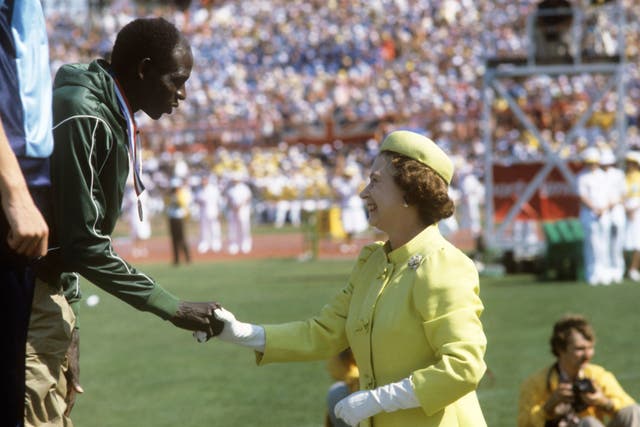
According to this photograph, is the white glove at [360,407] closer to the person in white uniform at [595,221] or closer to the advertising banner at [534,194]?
the person in white uniform at [595,221]

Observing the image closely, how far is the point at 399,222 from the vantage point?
→ 14.3 feet

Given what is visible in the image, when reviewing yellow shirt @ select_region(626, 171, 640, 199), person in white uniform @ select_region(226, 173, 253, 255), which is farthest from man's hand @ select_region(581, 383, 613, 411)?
person in white uniform @ select_region(226, 173, 253, 255)

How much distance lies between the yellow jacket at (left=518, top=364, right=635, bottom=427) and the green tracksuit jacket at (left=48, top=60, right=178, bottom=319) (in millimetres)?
2932

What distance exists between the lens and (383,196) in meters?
4.31

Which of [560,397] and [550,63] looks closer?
[560,397]

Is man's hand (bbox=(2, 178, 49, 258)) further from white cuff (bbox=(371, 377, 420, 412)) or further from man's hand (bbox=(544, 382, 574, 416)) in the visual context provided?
man's hand (bbox=(544, 382, 574, 416))

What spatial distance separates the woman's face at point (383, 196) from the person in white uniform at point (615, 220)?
14494 mm

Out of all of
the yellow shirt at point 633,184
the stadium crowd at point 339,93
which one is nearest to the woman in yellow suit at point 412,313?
the yellow shirt at point 633,184

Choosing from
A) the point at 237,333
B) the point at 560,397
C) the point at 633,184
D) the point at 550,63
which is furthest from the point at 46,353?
the point at 550,63

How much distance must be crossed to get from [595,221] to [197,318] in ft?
48.2

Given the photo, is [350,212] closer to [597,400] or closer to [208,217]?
[208,217]

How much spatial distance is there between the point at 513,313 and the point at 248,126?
2929cm

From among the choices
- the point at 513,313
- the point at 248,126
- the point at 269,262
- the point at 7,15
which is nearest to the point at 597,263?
the point at 513,313

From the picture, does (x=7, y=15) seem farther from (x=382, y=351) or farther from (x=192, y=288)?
(x=192, y=288)
